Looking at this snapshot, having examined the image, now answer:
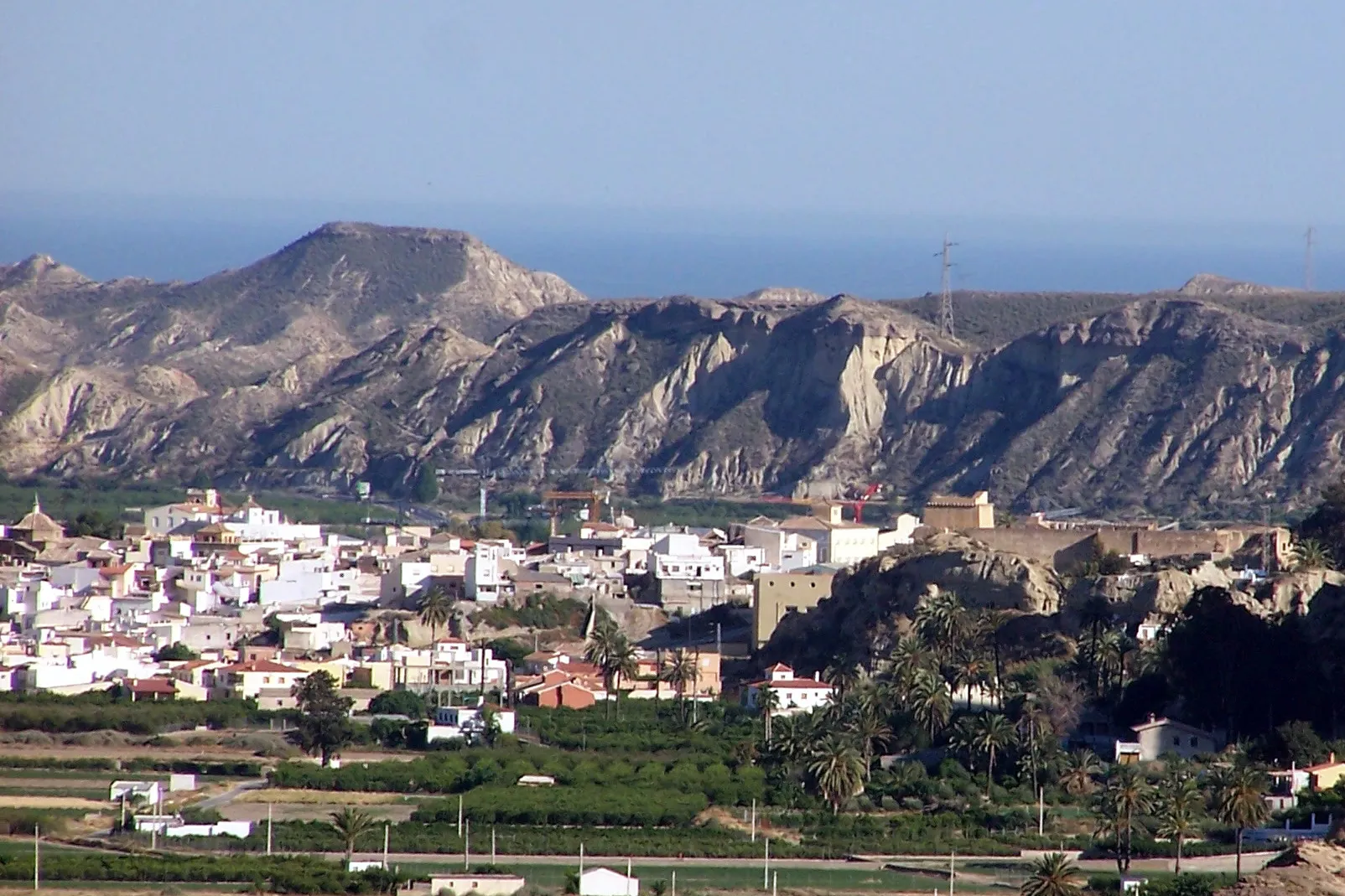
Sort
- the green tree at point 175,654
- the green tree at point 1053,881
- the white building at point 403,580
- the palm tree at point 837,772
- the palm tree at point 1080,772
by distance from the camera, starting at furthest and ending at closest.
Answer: the white building at point 403,580, the green tree at point 175,654, the palm tree at point 1080,772, the palm tree at point 837,772, the green tree at point 1053,881

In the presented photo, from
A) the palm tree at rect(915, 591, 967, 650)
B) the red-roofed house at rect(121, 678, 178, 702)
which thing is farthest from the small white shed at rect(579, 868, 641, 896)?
the red-roofed house at rect(121, 678, 178, 702)

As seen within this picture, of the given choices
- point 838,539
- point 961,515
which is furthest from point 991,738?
point 838,539

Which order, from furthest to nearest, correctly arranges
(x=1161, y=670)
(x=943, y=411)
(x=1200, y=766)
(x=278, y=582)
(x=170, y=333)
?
(x=170, y=333) → (x=943, y=411) → (x=278, y=582) → (x=1161, y=670) → (x=1200, y=766)

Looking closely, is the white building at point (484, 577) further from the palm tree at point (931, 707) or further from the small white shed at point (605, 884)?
the small white shed at point (605, 884)

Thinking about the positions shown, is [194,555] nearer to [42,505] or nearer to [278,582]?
[278,582]

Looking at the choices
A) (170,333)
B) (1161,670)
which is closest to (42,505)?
(1161,670)

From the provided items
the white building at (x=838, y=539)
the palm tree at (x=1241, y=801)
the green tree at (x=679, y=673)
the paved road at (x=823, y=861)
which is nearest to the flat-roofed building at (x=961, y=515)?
the white building at (x=838, y=539)

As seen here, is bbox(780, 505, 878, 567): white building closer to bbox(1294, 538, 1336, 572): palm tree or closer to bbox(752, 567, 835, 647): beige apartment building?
bbox(752, 567, 835, 647): beige apartment building
